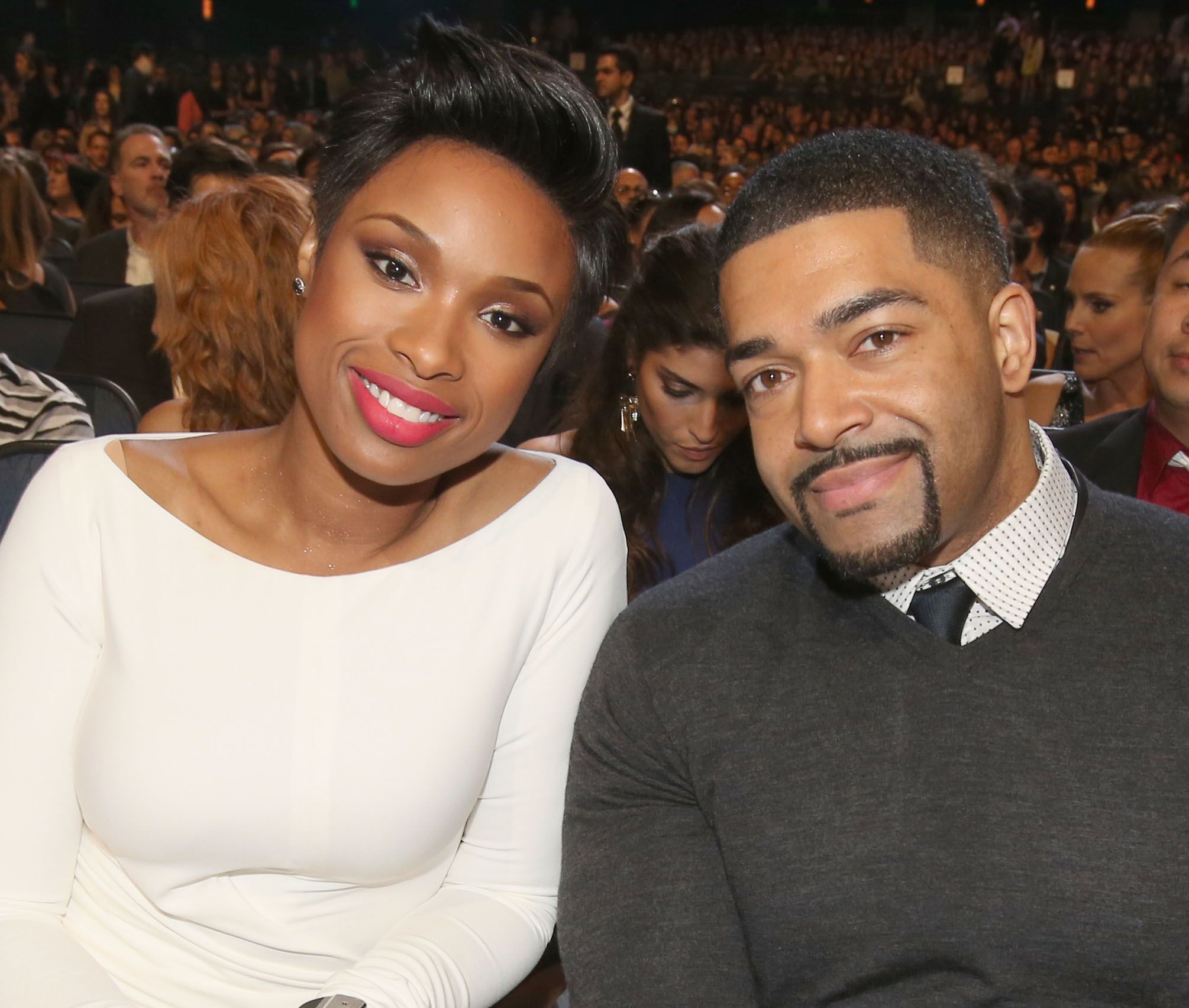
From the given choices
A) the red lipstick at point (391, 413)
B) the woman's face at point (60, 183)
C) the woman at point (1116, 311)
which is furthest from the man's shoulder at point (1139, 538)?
the woman's face at point (60, 183)

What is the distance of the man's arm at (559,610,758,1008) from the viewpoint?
133 cm

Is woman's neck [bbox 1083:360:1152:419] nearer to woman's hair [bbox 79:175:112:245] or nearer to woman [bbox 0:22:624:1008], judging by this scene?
woman [bbox 0:22:624:1008]

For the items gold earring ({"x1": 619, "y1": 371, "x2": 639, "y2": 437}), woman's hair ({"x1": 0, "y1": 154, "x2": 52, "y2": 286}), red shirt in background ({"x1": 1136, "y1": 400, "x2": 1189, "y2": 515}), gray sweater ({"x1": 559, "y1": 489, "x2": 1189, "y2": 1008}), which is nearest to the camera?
gray sweater ({"x1": 559, "y1": 489, "x2": 1189, "y2": 1008})

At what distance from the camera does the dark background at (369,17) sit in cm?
1571

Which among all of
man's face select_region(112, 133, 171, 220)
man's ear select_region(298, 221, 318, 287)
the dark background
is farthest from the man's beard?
the dark background

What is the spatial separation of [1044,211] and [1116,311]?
259 cm

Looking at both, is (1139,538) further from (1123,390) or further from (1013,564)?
(1123,390)

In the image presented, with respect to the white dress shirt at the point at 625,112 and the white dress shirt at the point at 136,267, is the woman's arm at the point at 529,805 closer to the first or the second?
the white dress shirt at the point at 136,267

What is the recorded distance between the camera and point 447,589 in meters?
1.53

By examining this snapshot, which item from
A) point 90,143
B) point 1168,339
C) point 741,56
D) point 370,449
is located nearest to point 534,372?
point 370,449

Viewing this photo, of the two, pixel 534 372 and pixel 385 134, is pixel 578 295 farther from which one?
pixel 385 134

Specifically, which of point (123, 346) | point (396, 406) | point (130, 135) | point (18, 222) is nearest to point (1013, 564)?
point (396, 406)

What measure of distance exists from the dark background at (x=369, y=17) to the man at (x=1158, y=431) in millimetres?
13964

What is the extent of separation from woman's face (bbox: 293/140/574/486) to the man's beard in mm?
368
